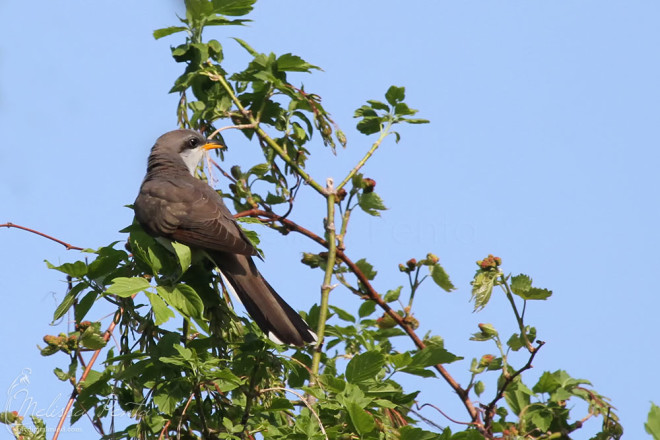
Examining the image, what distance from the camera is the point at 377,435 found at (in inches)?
136

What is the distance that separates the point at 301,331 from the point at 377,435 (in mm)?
1075

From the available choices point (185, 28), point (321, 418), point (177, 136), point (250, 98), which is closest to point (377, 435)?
point (321, 418)

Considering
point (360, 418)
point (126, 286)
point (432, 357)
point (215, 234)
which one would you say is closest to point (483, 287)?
point (432, 357)

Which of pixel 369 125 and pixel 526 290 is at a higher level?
pixel 369 125

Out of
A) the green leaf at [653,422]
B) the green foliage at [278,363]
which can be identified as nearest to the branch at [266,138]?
the green foliage at [278,363]

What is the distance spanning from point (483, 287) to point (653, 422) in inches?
38.7

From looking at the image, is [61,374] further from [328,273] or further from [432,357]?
[432,357]

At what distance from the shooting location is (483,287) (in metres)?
3.74

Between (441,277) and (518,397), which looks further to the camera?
(441,277)

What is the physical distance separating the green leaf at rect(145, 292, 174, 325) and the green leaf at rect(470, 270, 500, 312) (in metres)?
1.41

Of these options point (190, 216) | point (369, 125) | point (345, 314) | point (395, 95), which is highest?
point (395, 95)

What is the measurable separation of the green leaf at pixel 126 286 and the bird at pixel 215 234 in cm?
90

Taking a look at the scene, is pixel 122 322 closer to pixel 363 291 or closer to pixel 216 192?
pixel 363 291

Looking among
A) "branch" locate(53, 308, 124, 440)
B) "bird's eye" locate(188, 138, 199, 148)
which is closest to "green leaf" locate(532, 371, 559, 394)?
"branch" locate(53, 308, 124, 440)
